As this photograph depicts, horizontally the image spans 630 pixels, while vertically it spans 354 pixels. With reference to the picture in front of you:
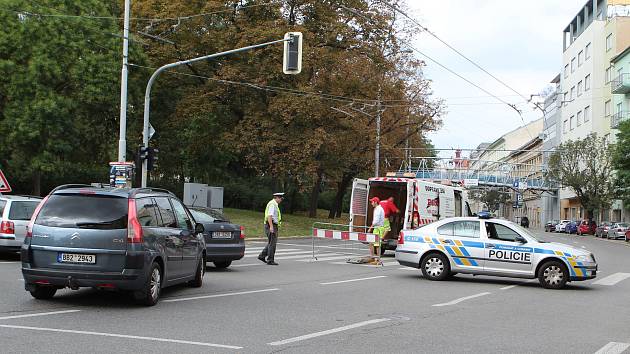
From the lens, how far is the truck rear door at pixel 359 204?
23891mm

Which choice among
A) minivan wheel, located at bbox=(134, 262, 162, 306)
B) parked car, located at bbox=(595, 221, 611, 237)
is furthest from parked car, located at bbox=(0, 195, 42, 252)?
parked car, located at bbox=(595, 221, 611, 237)

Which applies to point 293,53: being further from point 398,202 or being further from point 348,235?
point 398,202

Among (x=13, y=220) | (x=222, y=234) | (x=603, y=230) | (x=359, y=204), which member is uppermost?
(x=359, y=204)

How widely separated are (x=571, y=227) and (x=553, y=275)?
181 ft

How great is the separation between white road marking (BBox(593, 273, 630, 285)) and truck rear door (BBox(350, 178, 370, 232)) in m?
8.14

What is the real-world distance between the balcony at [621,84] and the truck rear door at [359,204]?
1764 inches

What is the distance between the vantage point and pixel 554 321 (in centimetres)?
1009

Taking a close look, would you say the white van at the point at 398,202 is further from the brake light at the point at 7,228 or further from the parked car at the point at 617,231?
the parked car at the point at 617,231

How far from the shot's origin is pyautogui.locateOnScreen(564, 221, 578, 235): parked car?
215 ft

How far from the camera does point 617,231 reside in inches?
2094

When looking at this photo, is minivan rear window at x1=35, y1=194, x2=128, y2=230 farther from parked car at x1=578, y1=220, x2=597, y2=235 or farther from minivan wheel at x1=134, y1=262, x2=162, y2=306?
parked car at x1=578, y1=220, x2=597, y2=235

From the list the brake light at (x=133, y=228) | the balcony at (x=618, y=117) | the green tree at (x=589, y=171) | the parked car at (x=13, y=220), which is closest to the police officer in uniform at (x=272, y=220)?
the parked car at (x=13, y=220)

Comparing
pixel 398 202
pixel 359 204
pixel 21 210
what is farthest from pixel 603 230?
pixel 21 210

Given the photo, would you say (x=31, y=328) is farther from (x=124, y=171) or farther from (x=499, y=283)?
(x=124, y=171)
